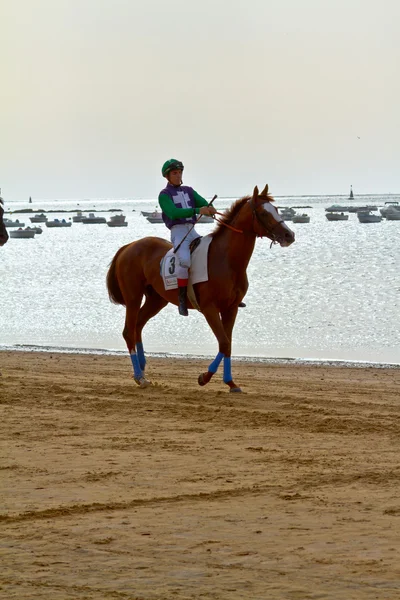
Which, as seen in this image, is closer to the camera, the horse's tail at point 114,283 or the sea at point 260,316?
the horse's tail at point 114,283

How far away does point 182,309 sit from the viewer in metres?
13.3

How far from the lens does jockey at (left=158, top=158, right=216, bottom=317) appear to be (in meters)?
13.1

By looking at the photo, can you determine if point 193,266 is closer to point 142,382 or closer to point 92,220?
point 142,382

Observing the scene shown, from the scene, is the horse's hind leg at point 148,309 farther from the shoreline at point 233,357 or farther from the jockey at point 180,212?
the shoreline at point 233,357

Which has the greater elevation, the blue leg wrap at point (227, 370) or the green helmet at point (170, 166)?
the green helmet at point (170, 166)

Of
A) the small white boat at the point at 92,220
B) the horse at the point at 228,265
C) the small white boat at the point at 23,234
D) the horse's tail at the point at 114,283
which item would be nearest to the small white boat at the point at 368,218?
the small white boat at the point at 92,220

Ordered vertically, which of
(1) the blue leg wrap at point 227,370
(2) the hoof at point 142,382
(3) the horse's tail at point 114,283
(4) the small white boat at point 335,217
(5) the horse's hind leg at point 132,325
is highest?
(3) the horse's tail at point 114,283

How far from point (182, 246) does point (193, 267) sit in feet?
0.97

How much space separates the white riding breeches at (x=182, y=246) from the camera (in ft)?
43.0

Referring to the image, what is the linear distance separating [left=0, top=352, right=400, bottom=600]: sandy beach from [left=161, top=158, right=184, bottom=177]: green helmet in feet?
8.85

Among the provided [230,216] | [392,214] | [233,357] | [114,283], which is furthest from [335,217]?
[230,216]

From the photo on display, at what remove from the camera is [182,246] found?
43.3ft

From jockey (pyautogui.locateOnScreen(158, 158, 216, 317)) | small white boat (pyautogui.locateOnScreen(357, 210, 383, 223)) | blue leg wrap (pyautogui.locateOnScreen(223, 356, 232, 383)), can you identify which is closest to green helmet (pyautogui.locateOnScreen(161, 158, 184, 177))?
jockey (pyautogui.locateOnScreen(158, 158, 216, 317))

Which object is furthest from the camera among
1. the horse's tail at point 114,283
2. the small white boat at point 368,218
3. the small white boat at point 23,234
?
the small white boat at point 368,218
